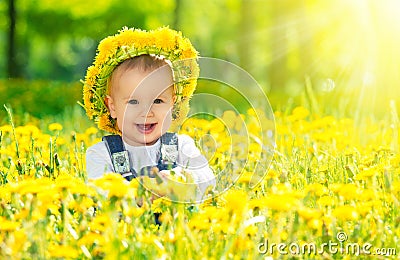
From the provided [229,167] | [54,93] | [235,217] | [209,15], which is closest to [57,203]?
[235,217]

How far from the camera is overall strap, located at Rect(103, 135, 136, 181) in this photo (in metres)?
3.14

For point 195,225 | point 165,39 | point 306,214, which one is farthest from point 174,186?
point 165,39

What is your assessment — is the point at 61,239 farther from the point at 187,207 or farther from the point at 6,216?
the point at 187,207

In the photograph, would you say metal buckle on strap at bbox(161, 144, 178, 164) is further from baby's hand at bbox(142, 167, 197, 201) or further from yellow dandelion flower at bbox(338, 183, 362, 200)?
yellow dandelion flower at bbox(338, 183, 362, 200)

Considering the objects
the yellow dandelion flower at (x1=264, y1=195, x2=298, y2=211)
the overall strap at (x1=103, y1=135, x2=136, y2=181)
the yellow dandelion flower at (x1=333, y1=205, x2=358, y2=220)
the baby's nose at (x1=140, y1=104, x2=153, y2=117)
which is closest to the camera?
the yellow dandelion flower at (x1=264, y1=195, x2=298, y2=211)

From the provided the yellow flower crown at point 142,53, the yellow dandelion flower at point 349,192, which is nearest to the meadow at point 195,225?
the yellow dandelion flower at point 349,192

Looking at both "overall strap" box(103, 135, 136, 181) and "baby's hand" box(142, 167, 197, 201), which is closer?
"baby's hand" box(142, 167, 197, 201)

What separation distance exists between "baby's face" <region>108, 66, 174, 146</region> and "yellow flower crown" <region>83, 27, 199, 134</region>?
79mm

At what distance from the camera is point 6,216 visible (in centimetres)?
247

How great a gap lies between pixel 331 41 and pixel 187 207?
1934 cm

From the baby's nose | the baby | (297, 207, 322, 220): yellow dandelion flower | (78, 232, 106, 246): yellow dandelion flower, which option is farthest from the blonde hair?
(297, 207, 322, 220): yellow dandelion flower

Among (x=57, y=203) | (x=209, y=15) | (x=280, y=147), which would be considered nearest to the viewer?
(x=57, y=203)

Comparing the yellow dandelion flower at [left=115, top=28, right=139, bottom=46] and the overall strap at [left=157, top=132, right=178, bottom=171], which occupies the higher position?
the yellow dandelion flower at [left=115, top=28, right=139, bottom=46]

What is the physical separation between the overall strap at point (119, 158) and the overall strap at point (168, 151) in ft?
0.48
